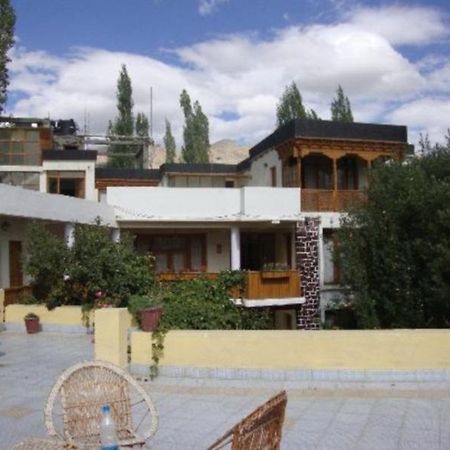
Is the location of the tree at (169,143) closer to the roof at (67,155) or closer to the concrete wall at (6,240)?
the roof at (67,155)

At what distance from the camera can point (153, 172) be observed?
96.4 ft

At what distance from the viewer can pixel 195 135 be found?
50219 mm

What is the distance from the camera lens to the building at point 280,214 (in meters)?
19.8

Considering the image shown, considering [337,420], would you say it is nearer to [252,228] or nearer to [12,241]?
[12,241]

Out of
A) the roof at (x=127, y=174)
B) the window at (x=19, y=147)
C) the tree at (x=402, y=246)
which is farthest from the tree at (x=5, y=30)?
the tree at (x=402, y=246)

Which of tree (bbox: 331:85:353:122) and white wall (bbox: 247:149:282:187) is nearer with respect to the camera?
white wall (bbox: 247:149:282:187)

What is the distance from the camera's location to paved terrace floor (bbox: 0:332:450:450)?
21.2 feet

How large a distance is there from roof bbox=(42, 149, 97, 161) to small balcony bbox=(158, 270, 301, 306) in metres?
10.2

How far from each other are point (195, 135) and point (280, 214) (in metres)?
31.2

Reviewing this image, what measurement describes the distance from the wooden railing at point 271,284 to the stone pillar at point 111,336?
8.59 meters

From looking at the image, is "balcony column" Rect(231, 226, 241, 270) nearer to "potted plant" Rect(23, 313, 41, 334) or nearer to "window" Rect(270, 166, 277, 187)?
"window" Rect(270, 166, 277, 187)

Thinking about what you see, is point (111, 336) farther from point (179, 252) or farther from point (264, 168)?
point (264, 168)

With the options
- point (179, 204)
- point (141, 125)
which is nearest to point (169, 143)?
point (141, 125)

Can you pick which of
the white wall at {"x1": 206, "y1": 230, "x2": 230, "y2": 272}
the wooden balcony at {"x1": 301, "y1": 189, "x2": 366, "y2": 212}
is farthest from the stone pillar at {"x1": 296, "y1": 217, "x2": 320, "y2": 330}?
the white wall at {"x1": 206, "y1": 230, "x2": 230, "y2": 272}
